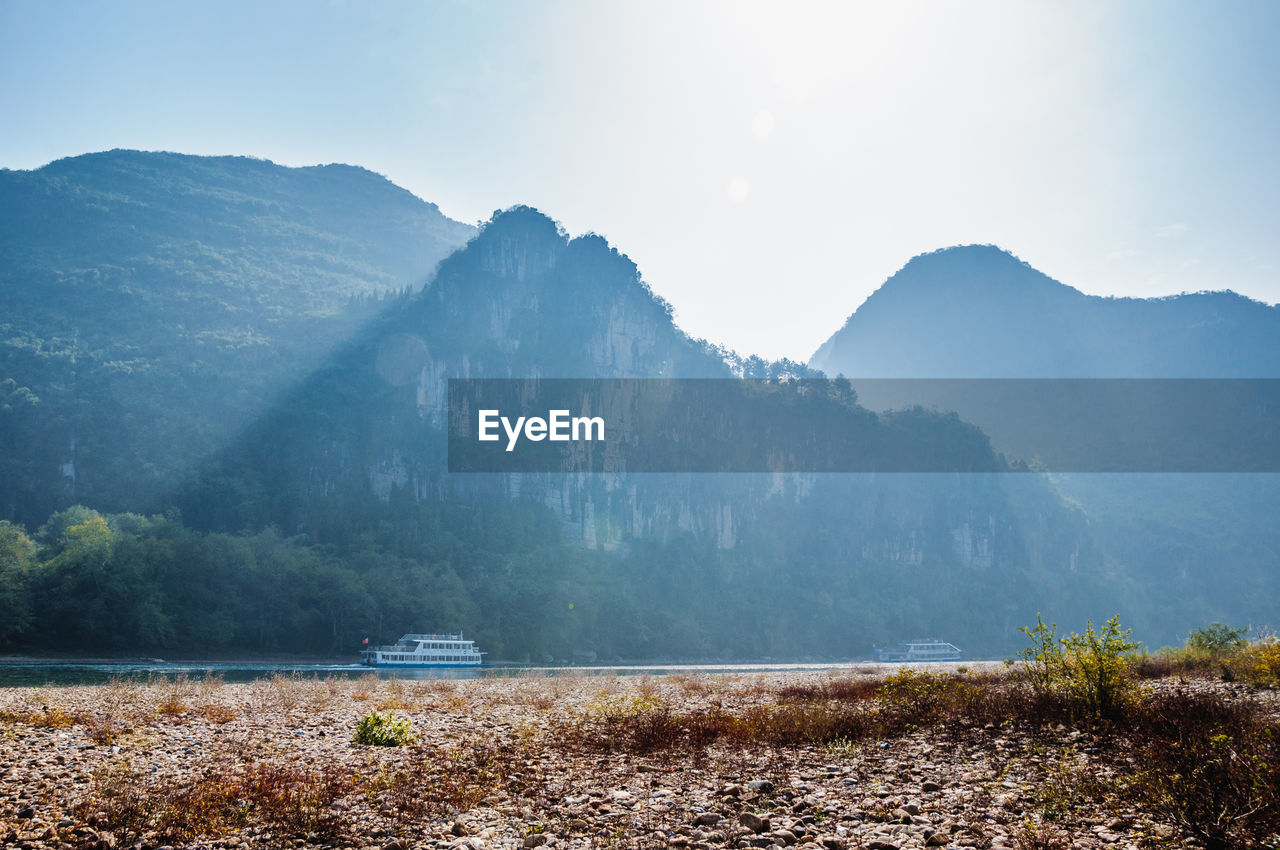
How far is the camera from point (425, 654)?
2594 inches

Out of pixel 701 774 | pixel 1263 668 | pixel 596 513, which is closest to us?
pixel 701 774

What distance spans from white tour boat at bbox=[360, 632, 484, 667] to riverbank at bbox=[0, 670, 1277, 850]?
51169mm

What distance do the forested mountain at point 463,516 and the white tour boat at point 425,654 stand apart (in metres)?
8.27

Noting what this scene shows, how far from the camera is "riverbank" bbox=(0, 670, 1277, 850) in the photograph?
7406 millimetres

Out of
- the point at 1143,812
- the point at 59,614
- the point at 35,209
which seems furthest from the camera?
the point at 35,209

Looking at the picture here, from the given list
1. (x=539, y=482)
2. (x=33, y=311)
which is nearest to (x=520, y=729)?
(x=539, y=482)

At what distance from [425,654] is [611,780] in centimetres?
6158

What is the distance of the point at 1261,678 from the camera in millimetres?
17766

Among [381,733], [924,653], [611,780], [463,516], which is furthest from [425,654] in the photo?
[924,653]

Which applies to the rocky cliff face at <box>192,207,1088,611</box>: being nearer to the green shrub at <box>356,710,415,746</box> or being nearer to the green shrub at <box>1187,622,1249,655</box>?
the green shrub at <box>1187,622,1249,655</box>

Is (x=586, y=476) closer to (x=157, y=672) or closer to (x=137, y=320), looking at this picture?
(x=157, y=672)

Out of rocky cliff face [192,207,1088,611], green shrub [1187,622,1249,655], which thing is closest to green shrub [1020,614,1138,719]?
green shrub [1187,622,1249,655]

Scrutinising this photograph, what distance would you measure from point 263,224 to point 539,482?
5083 inches

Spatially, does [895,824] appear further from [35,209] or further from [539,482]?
[35,209]
